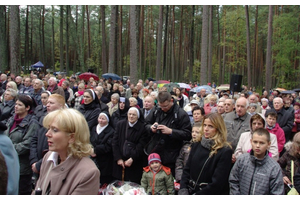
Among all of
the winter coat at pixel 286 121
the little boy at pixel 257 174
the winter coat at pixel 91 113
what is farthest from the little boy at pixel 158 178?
the winter coat at pixel 286 121

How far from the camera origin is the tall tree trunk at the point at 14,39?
13.4m

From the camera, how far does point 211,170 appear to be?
3201mm

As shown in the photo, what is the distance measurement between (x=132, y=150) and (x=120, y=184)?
0.67m

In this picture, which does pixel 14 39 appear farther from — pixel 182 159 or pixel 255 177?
pixel 255 177

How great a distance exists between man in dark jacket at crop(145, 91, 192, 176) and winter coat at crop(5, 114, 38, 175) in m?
1.90

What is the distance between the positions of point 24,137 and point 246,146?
347 cm

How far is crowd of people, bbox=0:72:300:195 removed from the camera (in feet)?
7.29

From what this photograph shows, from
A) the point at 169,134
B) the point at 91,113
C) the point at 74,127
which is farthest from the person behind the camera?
the point at 91,113

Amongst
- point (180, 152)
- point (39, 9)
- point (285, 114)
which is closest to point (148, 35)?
point (39, 9)

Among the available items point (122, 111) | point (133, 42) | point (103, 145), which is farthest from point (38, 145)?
point (133, 42)

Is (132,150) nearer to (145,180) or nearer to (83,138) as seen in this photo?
(145,180)

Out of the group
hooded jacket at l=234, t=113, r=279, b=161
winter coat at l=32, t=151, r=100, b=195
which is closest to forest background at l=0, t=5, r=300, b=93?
hooded jacket at l=234, t=113, r=279, b=161

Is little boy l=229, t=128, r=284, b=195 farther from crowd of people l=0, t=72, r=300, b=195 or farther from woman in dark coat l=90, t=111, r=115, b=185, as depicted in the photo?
woman in dark coat l=90, t=111, r=115, b=185

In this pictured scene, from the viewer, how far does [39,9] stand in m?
36.9
